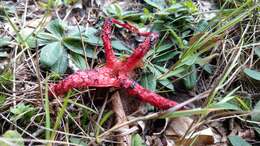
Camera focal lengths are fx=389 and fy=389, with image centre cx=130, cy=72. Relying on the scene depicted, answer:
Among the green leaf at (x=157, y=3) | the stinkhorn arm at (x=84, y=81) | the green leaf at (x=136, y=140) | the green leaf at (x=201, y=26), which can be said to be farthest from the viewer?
the green leaf at (x=157, y=3)

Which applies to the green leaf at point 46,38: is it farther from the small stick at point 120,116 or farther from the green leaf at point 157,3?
the green leaf at point 157,3

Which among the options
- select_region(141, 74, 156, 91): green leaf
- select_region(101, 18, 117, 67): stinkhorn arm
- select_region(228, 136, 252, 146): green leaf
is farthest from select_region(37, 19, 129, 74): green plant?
select_region(228, 136, 252, 146): green leaf

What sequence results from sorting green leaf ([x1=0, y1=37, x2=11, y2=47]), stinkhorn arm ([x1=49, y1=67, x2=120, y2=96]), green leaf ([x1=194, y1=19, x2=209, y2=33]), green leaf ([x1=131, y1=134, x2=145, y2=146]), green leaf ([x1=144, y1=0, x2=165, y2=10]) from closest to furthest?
green leaf ([x1=131, y1=134, x2=145, y2=146]) < stinkhorn arm ([x1=49, y1=67, x2=120, y2=96]) < green leaf ([x1=0, y1=37, x2=11, y2=47]) < green leaf ([x1=194, y1=19, x2=209, y2=33]) < green leaf ([x1=144, y1=0, x2=165, y2=10])

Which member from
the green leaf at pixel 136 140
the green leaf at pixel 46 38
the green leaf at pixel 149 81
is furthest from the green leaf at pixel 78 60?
the green leaf at pixel 136 140

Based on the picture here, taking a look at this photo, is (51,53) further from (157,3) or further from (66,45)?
(157,3)

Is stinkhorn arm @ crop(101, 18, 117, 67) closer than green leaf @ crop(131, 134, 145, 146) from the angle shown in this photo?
No

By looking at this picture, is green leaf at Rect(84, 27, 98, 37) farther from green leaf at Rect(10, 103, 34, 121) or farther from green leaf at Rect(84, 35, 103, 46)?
green leaf at Rect(10, 103, 34, 121)
